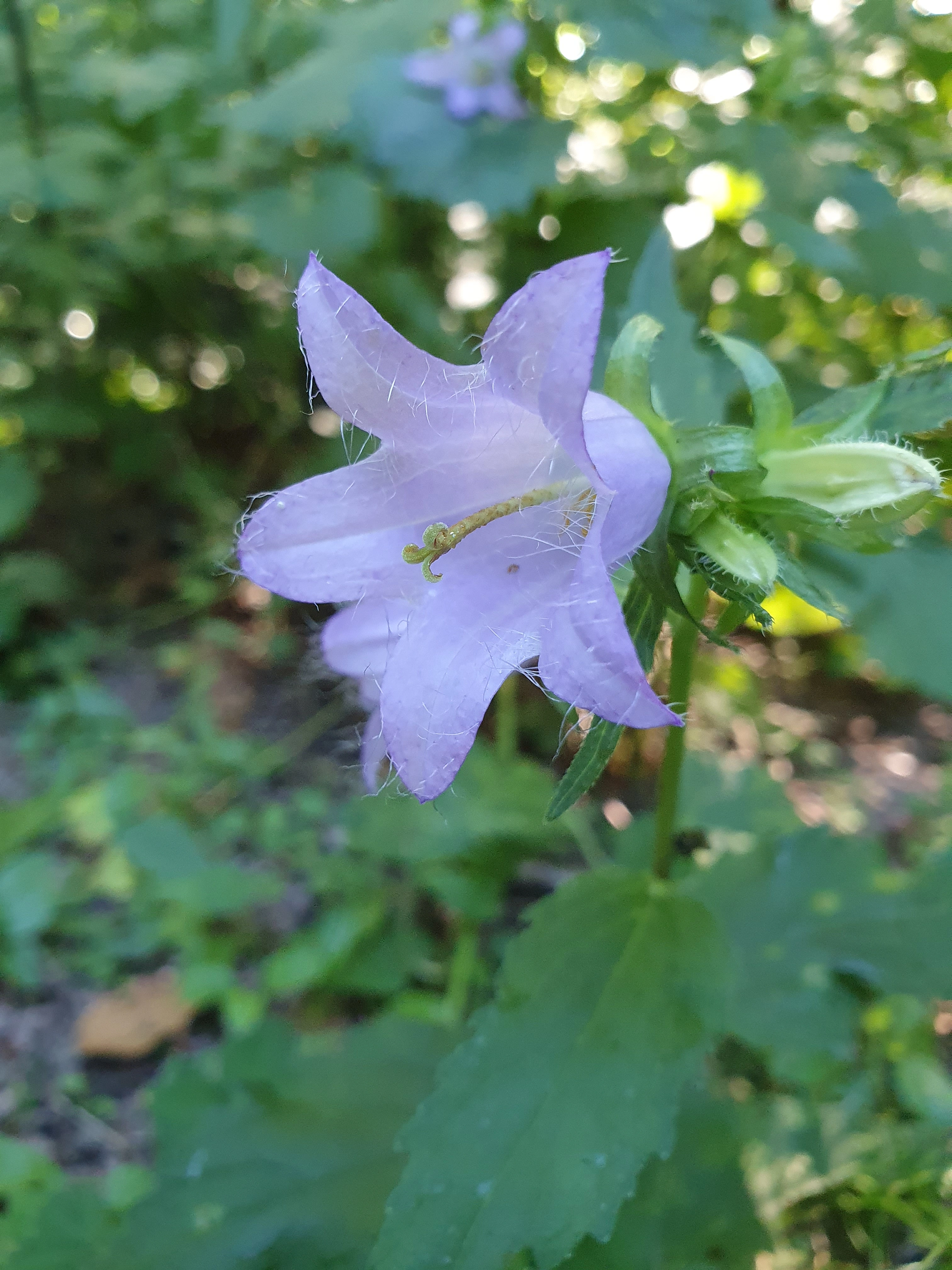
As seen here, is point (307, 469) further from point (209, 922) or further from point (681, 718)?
point (681, 718)

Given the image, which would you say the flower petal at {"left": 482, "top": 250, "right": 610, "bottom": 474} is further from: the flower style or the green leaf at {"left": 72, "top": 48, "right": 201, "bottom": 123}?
the green leaf at {"left": 72, "top": 48, "right": 201, "bottom": 123}

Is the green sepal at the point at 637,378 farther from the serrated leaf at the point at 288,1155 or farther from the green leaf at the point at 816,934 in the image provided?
the serrated leaf at the point at 288,1155

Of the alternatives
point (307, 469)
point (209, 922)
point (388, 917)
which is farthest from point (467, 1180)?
point (307, 469)

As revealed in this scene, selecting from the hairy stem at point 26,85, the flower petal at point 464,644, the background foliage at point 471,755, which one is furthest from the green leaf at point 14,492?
the flower petal at point 464,644

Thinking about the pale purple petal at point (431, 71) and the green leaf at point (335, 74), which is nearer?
the green leaf at point (335, 74)

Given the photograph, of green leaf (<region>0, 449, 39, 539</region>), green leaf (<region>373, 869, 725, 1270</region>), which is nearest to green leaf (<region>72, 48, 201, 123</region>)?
green leaf (<region>0, 449, 39, 539</region>)
